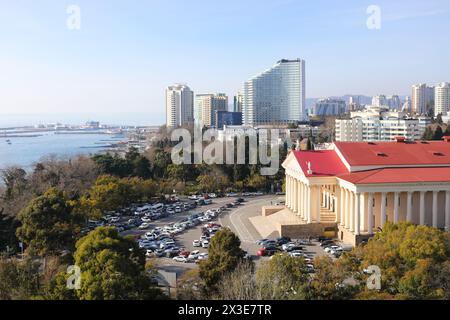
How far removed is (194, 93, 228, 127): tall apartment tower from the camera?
128 meters

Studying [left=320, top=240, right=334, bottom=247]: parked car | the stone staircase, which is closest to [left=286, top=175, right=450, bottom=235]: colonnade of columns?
the stone staircase

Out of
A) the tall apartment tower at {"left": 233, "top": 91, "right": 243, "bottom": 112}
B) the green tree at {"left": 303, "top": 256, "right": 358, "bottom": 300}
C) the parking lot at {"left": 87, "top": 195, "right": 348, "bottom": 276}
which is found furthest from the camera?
the tall apartment tower at {"left": 233, "top": 91, "right": 243, "bottom": 112}

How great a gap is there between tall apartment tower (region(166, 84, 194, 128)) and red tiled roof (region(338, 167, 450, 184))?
97.1 m

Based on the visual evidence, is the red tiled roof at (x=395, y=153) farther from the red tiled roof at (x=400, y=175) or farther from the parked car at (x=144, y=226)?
the parked car at (x=144, y=226)

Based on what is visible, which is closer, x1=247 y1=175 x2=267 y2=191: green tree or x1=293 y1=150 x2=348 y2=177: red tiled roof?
x1=293 y1=150 x2=348 y2=177: red tiled roof

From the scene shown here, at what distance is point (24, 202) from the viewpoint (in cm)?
3145

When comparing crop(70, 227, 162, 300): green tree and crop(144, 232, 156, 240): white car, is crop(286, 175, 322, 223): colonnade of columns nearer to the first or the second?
crop(144, 232, 156, 240): white car

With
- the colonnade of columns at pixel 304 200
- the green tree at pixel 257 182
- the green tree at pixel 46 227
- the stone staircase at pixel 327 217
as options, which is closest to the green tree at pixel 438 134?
the green tree at pixel 257 182

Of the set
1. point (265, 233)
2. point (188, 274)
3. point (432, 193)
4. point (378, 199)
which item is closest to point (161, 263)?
point (188, 274)

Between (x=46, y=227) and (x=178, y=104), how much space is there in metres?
103

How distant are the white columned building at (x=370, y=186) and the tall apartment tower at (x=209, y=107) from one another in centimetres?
9363

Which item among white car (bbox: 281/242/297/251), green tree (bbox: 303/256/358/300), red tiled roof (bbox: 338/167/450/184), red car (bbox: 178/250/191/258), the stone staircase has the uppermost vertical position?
red tiled roof (bbox: 338/167/450/184)

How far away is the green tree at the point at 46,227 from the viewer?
2439cm

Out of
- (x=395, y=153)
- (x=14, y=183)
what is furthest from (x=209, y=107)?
(x=395, y=153)
